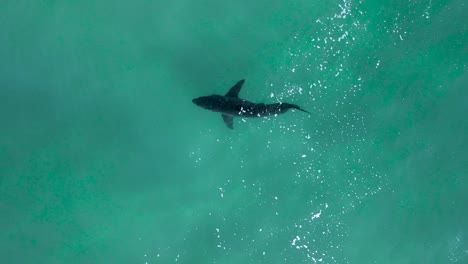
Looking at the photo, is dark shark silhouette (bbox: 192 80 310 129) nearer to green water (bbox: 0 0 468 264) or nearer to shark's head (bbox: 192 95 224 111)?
shark's head (bbox: 192 95 224 111)

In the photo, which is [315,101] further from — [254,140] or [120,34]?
[120,34]

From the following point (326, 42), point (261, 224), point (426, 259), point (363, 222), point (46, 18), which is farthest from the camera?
point (426, 259)

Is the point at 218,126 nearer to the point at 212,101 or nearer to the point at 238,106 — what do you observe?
the point at 212,101

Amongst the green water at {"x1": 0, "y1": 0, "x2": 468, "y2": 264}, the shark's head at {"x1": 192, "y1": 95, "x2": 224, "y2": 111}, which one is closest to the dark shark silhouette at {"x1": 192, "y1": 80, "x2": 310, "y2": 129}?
the shark's head at {"x1": 192, "y1": 95, "x2": 224, "y2": 111}

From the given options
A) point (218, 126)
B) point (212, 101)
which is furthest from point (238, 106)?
point (218, 126)

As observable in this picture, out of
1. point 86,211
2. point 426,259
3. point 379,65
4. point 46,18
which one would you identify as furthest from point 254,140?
point 426,259

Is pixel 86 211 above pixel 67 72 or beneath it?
beneath

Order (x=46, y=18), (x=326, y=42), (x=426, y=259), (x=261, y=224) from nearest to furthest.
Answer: (x=46, y=18) < (x=326, y=42) < (x=261, y=224) < (x=426, y=259)

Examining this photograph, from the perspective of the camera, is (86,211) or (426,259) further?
(426,259)
